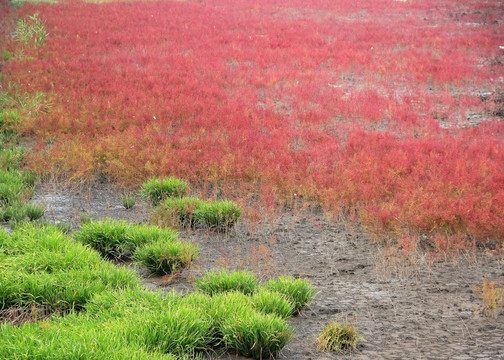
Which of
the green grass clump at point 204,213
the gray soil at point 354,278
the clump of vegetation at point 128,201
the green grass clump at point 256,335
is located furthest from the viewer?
the clump of vegetation at point 128,201

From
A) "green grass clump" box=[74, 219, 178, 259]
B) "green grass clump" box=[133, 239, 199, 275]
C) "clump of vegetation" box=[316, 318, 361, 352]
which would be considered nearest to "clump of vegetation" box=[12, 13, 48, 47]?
"green grass clump" box=[74, 219, 178, 259]

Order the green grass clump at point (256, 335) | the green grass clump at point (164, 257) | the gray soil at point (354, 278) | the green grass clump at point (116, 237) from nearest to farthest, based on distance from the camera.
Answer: the green grass clump at point (256, 335), the gray soil at point (354, 278), the green grass clump at point (164, 257), the green grass clump at point (116, 237)

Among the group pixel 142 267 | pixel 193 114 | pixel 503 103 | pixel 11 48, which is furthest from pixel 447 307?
pixel 11 48

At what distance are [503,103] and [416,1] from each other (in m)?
20.2

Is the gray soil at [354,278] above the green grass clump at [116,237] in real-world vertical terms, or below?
below

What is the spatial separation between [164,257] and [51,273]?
1.36m

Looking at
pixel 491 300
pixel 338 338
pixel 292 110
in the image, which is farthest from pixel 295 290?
pixel 292 110

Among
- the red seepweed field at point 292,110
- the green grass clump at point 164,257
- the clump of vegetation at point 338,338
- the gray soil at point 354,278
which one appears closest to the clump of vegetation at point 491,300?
the gray soil at point 354,278

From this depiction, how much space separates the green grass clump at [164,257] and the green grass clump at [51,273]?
23.0 inches

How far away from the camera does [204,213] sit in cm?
790

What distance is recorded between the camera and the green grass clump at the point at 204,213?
7.86 metres

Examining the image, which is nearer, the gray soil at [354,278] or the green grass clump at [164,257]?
the gray soil at [354,278]

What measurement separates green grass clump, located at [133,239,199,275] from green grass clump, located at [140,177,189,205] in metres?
2.51

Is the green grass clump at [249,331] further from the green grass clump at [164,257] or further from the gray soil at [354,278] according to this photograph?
the green grass clump at [164,257]
